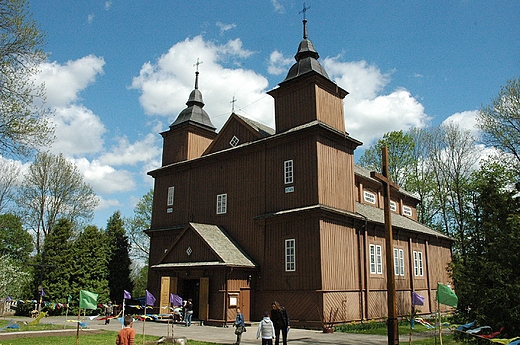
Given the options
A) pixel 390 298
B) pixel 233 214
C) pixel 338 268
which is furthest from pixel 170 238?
pixel 390 298

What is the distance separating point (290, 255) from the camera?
23.9 m

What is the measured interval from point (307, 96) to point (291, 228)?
26.3 ft

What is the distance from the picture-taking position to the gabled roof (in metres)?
24.0

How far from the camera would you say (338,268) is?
23.2 metres

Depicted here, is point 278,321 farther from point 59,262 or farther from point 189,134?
point 59,262

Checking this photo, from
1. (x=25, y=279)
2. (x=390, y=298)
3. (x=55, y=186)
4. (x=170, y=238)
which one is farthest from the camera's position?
(x=55, y=186)

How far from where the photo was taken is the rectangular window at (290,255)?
23594 millimetres

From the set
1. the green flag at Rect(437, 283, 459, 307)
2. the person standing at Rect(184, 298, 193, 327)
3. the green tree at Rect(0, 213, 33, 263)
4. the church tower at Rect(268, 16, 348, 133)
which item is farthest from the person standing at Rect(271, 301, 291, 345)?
the green tree at Rect(0, 213, 33, 263)

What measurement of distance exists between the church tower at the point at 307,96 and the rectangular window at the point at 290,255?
7069 mm

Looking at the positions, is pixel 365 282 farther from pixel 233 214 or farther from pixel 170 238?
pixel 170 238

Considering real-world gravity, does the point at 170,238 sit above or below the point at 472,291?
above

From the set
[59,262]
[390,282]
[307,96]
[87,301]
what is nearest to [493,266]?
[390,282]

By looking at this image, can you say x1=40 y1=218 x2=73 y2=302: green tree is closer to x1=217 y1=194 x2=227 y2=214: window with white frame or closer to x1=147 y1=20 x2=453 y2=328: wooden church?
x1=147 y1=20 x2=453 y2=328: wooden church

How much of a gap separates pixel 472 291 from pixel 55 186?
128ft
